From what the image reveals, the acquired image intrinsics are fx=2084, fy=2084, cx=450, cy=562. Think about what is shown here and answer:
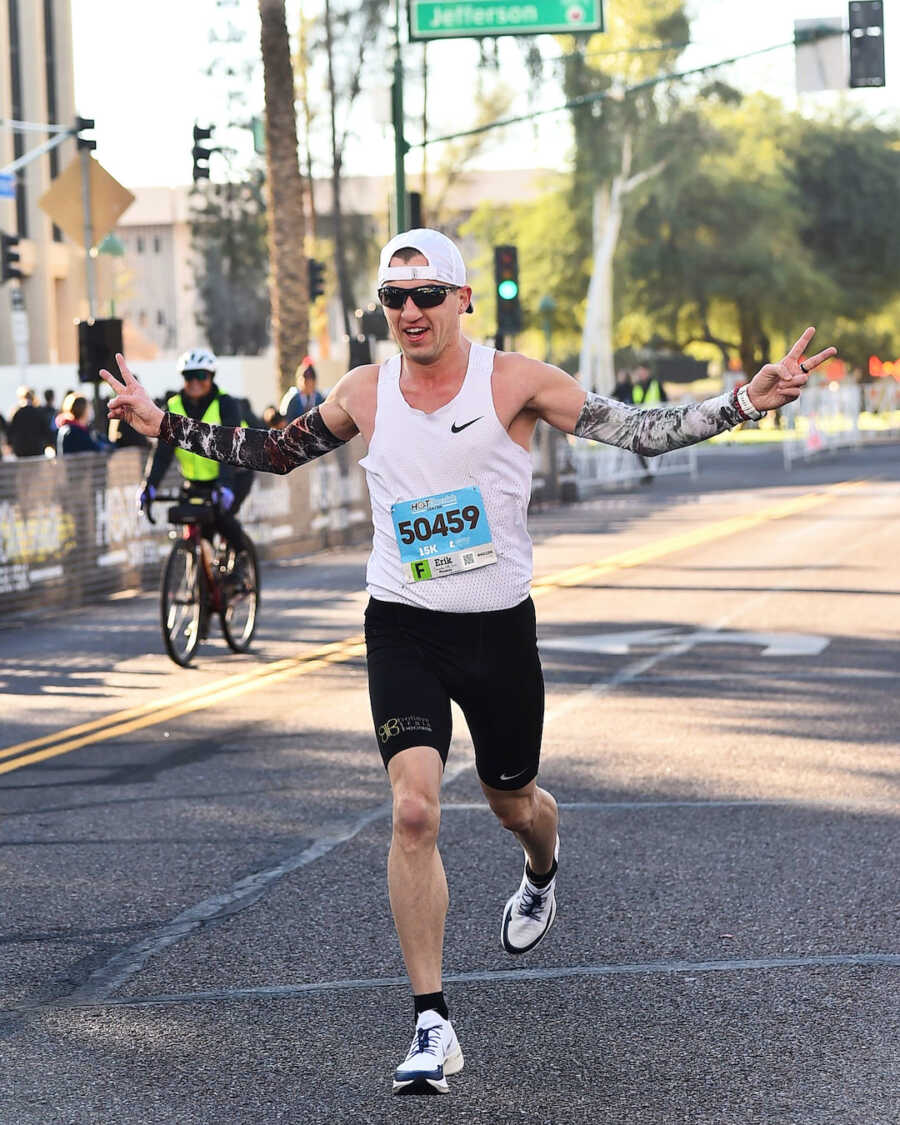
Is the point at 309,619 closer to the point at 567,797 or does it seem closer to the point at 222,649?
the point at 222,649

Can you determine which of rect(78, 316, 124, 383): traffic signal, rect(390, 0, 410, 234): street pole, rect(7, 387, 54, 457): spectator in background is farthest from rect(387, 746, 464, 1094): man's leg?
rect(390, 0, 410, 234): street pole

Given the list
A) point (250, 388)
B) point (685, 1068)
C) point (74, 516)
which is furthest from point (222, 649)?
point (250, 388)

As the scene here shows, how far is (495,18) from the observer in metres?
26.5

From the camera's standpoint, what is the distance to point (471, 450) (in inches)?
205

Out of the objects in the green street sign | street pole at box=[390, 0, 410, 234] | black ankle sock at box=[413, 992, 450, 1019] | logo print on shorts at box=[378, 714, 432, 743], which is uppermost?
the green street sign

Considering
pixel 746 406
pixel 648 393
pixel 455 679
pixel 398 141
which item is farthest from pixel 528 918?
pixel 648 393

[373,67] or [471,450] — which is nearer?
[471,450]

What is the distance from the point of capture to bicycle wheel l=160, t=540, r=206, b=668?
1262cm

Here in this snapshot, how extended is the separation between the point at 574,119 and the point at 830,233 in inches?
871

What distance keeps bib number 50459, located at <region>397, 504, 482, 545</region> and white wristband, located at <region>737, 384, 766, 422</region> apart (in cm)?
71

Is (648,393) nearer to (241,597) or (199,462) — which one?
(241,597)

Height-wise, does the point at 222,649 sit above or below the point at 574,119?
below

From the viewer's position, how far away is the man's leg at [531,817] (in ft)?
18.1

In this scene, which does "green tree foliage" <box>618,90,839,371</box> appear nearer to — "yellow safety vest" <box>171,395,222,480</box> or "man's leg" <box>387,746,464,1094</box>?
"yellow safety vest" <box>171,395,222,480</box>
